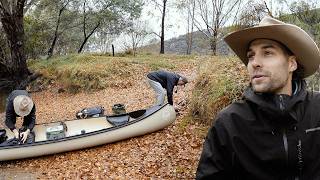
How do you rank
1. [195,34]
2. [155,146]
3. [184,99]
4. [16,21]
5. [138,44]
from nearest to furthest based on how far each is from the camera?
[155,146]
[184,99]
[16,21]
[138,44]
[195,34]

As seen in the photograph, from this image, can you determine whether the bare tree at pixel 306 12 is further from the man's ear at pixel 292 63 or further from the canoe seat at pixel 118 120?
the man's ear at pixel 292 63

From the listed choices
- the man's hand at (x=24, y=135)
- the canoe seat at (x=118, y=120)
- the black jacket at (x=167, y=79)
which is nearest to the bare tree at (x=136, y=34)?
the black jacket at (x=167, y=79)

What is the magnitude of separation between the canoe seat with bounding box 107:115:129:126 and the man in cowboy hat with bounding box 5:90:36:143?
1.99 m

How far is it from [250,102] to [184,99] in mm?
10000

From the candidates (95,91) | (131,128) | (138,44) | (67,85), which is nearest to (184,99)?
(131,128)

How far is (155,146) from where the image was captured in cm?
878

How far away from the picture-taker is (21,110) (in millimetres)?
8383

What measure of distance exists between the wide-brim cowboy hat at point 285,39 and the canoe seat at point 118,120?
7.49 m

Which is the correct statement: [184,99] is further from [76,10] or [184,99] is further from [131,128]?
[76,10]

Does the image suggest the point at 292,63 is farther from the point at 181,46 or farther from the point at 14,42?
the point at 181,46

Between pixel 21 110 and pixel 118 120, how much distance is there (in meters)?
2.46

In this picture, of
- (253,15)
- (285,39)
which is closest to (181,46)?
(253,15)

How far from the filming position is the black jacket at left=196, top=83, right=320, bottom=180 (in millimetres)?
2029

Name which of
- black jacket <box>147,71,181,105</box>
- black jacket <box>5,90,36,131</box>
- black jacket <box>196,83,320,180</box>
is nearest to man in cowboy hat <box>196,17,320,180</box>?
black jacket <box>196,83,320,180</box>
